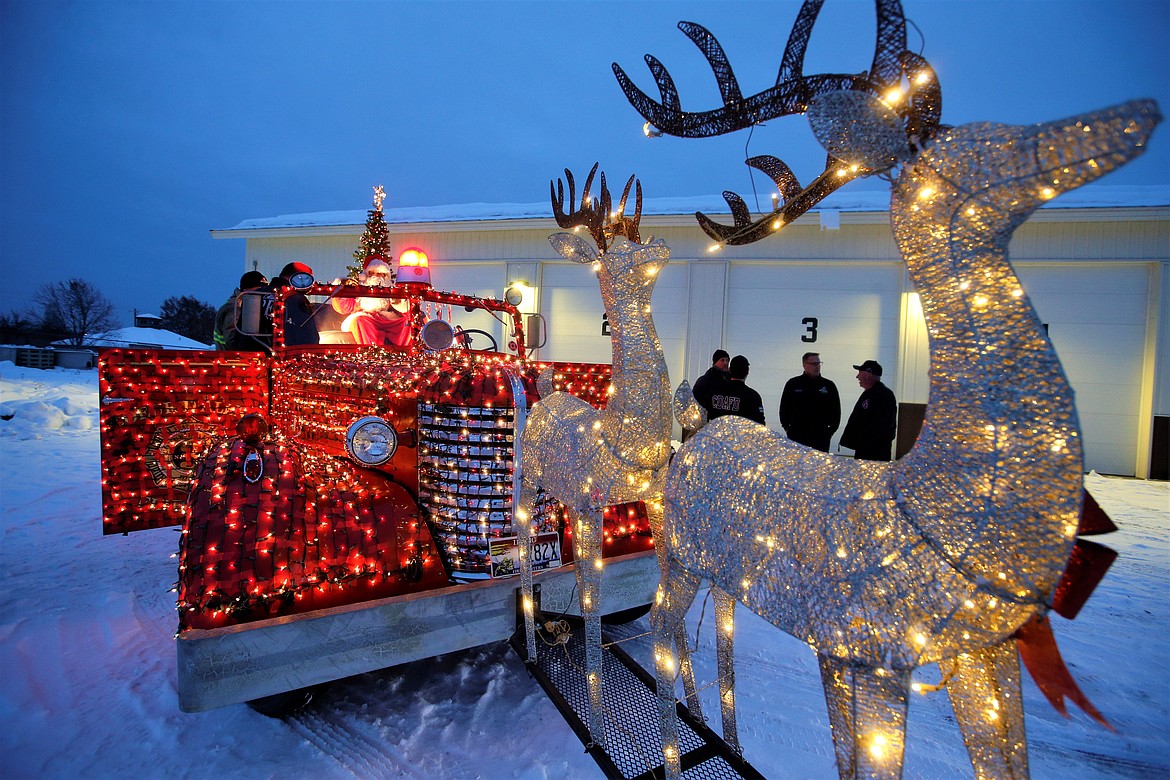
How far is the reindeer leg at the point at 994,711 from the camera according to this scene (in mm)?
1056

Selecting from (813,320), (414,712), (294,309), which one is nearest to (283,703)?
(414,712)

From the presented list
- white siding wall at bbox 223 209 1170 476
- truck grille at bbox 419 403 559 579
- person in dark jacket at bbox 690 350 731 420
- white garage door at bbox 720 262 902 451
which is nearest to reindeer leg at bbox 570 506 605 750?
truck grille at bbox 419 403 559 579

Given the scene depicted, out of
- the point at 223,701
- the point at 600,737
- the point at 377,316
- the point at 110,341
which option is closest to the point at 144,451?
the point at 377,316

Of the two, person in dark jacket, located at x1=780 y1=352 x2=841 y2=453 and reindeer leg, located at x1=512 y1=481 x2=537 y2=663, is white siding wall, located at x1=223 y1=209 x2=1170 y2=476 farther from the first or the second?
reindeer leg, located at x1=512 y1=481 x2=537 y2=663

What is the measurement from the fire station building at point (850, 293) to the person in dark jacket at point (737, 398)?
478 centimetres

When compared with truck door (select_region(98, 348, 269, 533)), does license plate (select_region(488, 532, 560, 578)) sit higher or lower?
lower

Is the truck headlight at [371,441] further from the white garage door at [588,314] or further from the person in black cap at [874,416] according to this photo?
the white garage door at [588,314]

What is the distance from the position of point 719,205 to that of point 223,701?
10.7m

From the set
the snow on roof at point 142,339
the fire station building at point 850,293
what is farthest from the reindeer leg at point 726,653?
the snow on roof at point 142,339

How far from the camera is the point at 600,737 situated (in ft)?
6.73

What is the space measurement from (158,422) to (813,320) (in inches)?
374

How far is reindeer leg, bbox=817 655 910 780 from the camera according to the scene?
1054 mm

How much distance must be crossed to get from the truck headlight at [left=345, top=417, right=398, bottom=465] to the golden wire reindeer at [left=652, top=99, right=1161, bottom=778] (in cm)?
180

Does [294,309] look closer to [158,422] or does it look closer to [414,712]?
[158,422]
